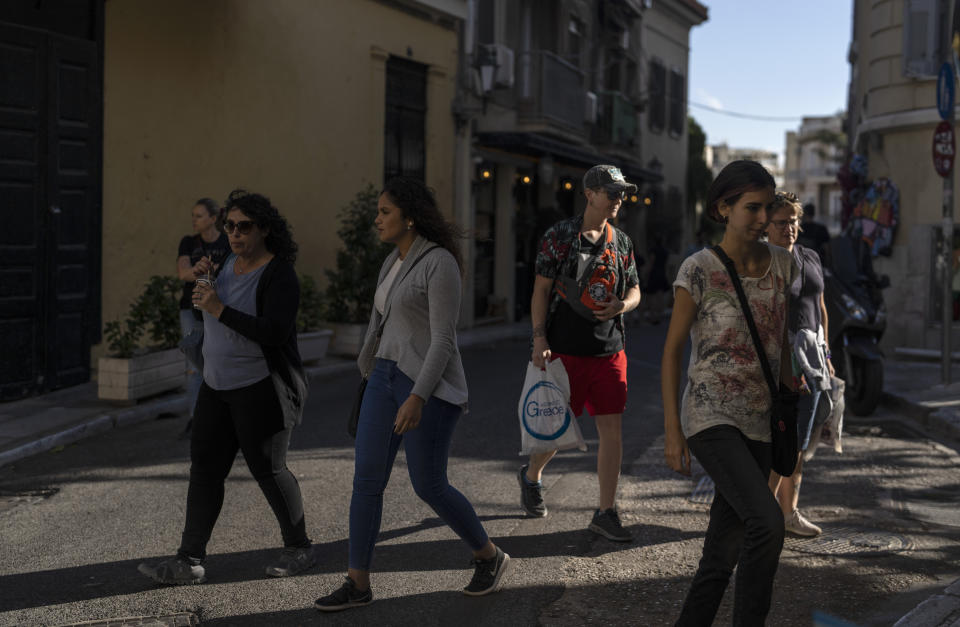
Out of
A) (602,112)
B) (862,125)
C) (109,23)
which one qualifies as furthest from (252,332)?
(602,112)

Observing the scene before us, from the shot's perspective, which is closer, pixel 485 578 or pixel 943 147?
pixel 485 578

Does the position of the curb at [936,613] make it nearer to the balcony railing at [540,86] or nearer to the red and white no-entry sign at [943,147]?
the red and white no-entry sign at [943,147]

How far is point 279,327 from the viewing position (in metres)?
4.78

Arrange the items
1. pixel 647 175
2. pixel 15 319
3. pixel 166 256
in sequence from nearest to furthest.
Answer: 1. pixel 15 319
2. pixel 166 256
3. pixel 647 175

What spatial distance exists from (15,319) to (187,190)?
327 centimetres

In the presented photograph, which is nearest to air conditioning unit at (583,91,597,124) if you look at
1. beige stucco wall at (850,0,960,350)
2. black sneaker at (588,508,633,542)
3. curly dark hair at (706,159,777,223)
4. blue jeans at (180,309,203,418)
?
beige stucco wall at (850,0,960,350)

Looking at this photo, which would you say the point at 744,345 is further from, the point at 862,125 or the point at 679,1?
the point at 679,1

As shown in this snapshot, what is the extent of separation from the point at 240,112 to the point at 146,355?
4.89 meters

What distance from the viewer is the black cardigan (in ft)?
15.5

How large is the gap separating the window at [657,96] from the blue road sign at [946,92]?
802 inches

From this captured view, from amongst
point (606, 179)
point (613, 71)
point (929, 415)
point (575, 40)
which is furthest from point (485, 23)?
point (606, 179)

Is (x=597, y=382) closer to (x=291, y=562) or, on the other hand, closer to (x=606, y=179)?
(x=606, y=179)

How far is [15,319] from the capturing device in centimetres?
987

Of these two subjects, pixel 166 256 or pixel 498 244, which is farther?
pixel 498 244
